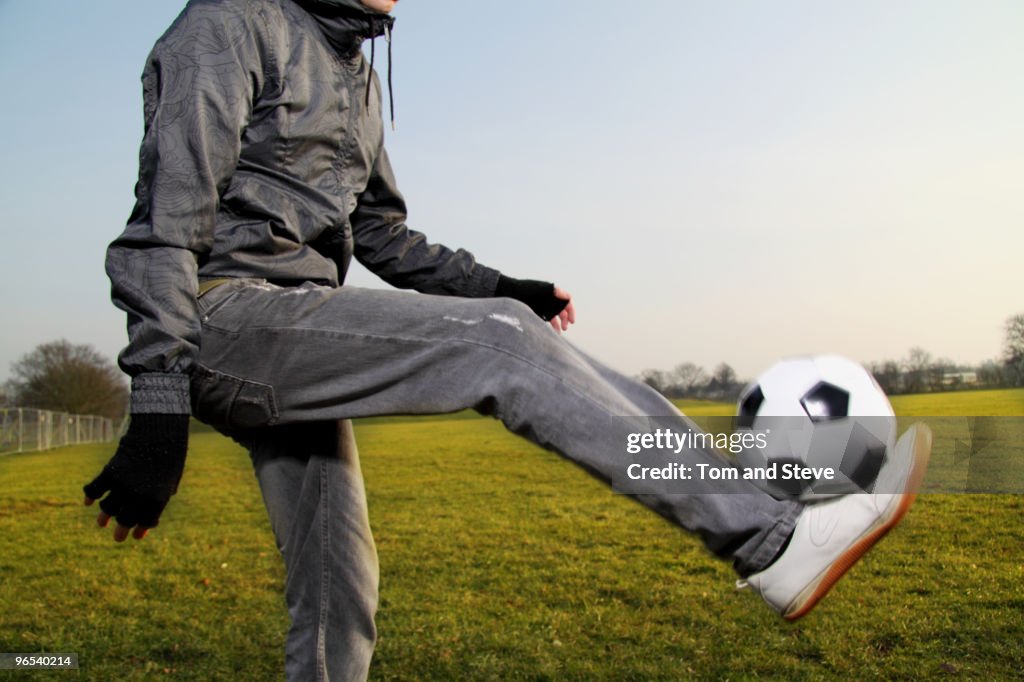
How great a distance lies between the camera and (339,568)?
297cm

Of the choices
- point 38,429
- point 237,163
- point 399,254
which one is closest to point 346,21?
point 237,163

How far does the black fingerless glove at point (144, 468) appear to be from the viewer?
Answer: 210 cm

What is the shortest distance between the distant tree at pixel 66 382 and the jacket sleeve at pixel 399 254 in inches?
1841

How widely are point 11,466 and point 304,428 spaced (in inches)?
1161

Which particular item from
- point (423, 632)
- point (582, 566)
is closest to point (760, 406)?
point (423, 632)

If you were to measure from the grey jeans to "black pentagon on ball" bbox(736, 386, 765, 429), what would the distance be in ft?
2.97

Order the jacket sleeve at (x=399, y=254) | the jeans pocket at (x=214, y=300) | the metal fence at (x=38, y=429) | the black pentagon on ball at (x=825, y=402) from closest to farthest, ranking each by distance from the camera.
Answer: the jeans pocket at (x=214, y=300) → the black pentagon on ball at (x=825, y=402) → the jacket sleeve at (x=399, y=254) → the metal fence at (x=38, y=429)

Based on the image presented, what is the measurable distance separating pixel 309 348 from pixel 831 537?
1310 mm

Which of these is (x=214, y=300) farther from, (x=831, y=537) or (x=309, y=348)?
(x=831, y=537)

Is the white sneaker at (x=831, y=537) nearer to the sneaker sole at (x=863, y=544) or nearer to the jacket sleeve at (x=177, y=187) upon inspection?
the sneaker sole at (x=863, y=544)

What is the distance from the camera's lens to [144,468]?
2.11 metres

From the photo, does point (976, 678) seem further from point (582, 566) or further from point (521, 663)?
point (582, 566)

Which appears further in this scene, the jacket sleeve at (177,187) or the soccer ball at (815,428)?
the jacket sleeve at (177,187)

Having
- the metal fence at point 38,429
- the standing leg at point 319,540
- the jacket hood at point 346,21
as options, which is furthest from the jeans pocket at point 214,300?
the metal fence at point 38,429
